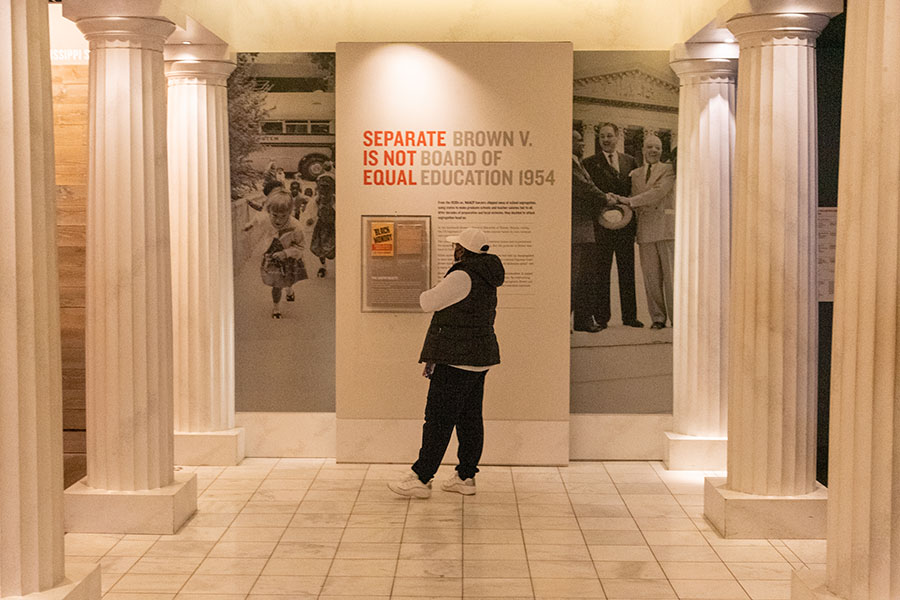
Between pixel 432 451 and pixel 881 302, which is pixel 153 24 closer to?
pixel 432 451

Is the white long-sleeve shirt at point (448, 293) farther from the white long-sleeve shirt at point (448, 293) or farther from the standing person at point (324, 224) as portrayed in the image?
the standing person at point (324, 224)

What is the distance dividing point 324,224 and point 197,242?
3.48 ft

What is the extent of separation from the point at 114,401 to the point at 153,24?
2338 mm

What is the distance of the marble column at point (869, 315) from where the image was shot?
393 centimetres

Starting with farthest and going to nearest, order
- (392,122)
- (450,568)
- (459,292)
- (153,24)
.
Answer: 1. (392,122)
2. (459,292)
3. (153,24)
4. (450,568)

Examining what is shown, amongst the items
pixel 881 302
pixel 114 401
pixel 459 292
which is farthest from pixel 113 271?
pixel 881 302

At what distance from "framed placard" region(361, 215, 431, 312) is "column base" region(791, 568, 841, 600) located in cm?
444

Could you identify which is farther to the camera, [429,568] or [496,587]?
[429,568]

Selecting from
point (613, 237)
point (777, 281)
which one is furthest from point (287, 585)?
point (613, 237)

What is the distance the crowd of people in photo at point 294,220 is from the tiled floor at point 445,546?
1.82 m

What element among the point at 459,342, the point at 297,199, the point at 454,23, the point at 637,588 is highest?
the point at 454,23

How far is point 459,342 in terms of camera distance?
712 centimetres

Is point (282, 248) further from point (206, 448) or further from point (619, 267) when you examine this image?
point (619, 267)

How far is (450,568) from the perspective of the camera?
586 cm
